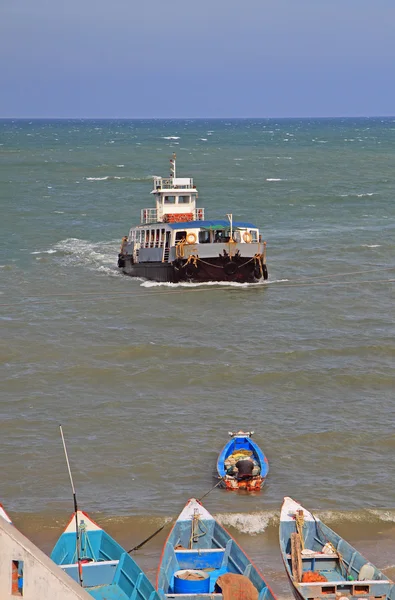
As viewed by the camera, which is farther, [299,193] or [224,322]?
[299,193]

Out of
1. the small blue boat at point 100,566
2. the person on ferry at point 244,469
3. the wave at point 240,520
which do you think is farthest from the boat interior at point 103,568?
the person on ferry at point 244,469

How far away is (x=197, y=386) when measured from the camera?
31.8 meters

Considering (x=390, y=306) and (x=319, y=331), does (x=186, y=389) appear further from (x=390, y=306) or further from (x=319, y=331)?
(x=390, y=306)

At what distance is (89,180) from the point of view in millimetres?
105250

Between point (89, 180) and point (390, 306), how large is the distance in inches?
2635

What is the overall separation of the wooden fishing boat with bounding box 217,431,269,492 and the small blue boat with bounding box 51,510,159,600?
6011 millimetres

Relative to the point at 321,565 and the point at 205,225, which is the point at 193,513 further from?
the point at 205,225

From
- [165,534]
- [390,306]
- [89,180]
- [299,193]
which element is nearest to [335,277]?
[390,306]

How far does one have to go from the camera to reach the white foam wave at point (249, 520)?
22.0m

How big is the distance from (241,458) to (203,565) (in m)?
6.64

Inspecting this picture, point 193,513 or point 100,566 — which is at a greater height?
point 100,566

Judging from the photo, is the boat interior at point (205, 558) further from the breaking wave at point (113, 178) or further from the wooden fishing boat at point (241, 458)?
the breaking wave at point (113, 178)

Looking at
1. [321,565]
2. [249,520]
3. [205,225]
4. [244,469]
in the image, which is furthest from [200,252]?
[321,565]

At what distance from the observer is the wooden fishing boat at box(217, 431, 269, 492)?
23.7 m
